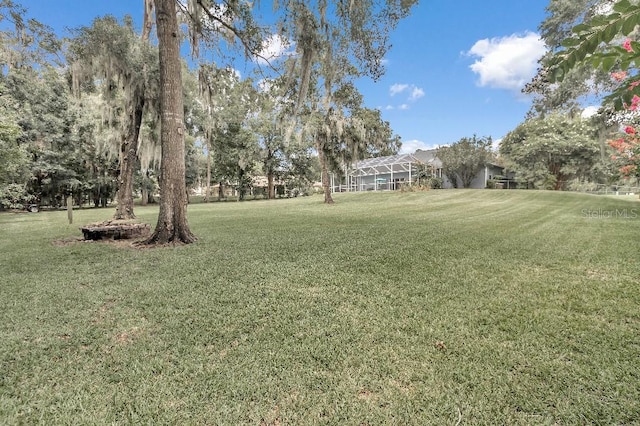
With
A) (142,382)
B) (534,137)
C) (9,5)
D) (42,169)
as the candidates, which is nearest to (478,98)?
(534,137)

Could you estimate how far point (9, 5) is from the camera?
5.37 m

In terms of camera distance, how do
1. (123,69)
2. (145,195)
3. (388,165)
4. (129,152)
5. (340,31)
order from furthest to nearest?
(388,165) < (145,195) < (129,152) < (123,69) < (340,31)

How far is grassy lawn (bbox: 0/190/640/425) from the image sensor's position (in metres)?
1.57

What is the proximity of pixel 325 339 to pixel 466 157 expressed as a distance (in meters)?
23.1

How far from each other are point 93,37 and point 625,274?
1115 cm

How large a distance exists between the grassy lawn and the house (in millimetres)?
19259

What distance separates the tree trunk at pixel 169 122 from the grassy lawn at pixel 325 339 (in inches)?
56.3

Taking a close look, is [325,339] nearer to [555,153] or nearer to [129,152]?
[129,152]

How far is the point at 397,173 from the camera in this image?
2856cm

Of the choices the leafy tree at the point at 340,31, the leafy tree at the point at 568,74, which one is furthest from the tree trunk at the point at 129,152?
the leafy tree at the point at 568,74

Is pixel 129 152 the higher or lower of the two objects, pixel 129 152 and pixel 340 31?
the lower

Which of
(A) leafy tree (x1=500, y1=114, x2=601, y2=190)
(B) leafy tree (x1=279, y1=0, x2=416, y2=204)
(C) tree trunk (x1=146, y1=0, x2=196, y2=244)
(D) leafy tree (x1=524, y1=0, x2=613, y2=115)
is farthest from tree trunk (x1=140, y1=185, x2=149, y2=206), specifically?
(A) leafy tree (x1=500, y1=114, x2=601, y2=190)

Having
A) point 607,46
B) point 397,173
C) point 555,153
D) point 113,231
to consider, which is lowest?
point 113,231

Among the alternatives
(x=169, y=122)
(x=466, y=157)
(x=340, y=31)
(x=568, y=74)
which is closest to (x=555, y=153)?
(x=466, y=157)
